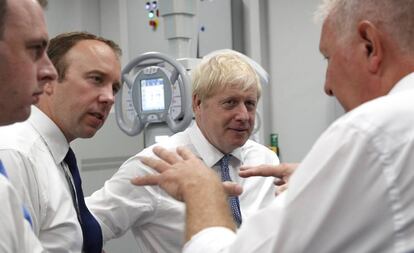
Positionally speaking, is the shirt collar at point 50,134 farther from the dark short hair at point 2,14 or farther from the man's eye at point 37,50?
the dark short hair at point 2,14

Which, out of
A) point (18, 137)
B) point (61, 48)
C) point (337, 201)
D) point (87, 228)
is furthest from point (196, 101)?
point (337, 201)

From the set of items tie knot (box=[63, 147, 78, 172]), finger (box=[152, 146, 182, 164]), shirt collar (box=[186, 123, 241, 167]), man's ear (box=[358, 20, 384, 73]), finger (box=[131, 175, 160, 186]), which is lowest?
shirt collar (box=[186, 123, 241, 167])

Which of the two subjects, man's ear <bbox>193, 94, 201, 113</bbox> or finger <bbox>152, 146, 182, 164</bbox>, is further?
man's ear <bbox>193, 94, 201, 113</bbox>

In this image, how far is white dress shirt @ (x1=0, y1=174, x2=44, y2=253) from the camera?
1.24 m

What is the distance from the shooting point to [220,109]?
2338 mm

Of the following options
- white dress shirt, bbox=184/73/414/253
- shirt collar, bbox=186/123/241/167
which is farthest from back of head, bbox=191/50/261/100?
white dress shirt, bbox=184/73/414/253

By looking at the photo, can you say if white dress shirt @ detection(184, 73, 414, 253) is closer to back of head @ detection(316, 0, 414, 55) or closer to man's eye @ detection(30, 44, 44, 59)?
back of head @ detection(316, 0, 414, 55)

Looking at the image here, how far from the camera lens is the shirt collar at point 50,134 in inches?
74.1

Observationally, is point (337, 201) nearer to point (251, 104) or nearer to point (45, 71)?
point (45, 71)

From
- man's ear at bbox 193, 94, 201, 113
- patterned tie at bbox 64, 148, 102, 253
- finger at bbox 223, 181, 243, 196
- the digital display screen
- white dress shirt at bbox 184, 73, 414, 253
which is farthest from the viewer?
the digital display screen

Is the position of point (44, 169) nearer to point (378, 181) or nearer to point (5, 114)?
point (5, 114)

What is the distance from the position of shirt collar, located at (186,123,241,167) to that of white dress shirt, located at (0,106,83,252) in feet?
2.08

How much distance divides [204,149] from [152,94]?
1.10m

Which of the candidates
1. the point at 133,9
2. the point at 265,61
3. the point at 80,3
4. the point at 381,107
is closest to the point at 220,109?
the point at 381,107
